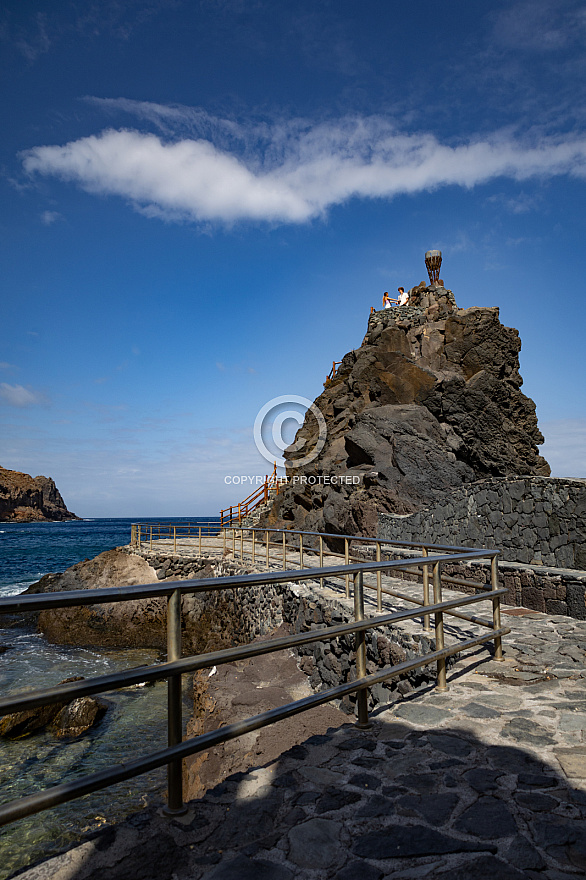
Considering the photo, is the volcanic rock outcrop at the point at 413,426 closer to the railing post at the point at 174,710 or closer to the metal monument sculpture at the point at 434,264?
the metal monument sculpture at the point at 434,264

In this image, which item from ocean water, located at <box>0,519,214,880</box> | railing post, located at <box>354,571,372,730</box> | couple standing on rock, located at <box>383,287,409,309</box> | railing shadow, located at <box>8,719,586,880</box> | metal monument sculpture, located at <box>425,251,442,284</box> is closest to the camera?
railing shadow, located at <box>8,719,586,880</box>

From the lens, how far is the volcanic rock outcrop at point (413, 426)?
17.8 metres

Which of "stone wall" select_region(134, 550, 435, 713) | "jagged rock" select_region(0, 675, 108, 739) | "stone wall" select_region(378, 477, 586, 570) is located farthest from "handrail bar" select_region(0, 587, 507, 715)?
"stone wall" select_region(378, 477, 586, 570)

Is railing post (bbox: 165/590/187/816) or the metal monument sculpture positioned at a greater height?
the metal monument sculpture

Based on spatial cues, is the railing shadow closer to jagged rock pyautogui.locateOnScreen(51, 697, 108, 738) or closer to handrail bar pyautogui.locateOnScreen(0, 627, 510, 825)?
handrail bar pyautogui.locateOnScreen(0, 627, 510, 825)

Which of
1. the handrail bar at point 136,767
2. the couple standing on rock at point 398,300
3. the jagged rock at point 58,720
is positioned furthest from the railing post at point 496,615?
the couple standing on rock at point 398,300

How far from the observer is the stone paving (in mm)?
1928

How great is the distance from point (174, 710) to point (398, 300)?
127 ft

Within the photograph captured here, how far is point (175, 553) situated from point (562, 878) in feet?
63.2

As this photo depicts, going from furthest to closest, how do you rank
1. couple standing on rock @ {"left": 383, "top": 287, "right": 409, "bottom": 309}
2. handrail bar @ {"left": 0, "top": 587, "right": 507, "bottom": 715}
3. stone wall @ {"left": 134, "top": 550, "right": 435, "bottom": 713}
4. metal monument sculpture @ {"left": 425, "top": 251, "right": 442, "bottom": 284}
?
metal monument sculpture @ {"left": 425, "top": 251, "right": 442, "bottom": 284}, couple standing on rock @ {"left": 383, "top": 287, "right": 409, "bottom": 309}, stone wall @ {"left": 134, "top": 550, "right": 435, "bottom": 713}, handrail bar @ {"left": 0, "top": 587, "right": 507, "bottom": 715}

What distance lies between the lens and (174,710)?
2.22 meters

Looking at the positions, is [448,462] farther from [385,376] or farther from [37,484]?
[37,484]

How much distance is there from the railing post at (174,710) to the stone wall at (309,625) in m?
4.29

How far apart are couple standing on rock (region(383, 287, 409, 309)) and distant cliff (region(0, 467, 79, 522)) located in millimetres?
99468
